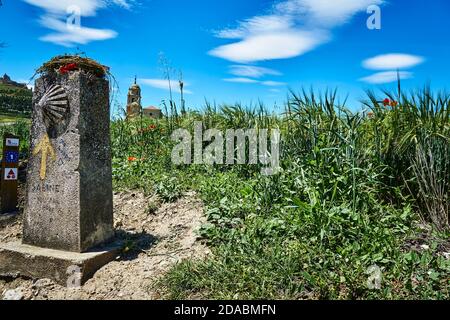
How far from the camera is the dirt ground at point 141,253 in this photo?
341 centimetres

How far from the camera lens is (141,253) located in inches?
156

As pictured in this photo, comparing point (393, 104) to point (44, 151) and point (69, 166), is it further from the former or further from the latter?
point (44, 151)

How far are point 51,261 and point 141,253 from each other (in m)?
0.85

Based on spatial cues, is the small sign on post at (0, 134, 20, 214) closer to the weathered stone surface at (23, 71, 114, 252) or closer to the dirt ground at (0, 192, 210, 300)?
the dirt ground at (0, 192, 210, 300)

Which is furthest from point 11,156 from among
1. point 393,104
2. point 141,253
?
point 393,104

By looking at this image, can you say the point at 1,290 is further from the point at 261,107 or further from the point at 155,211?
the point at 261,107

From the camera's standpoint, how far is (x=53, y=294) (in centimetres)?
347

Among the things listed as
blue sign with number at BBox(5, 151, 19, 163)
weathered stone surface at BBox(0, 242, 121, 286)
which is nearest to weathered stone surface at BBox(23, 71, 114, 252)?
weathered stone surface at BBox(0, 242, 121, 286)

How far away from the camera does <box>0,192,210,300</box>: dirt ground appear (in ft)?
11.2

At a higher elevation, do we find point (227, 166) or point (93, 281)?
point (227, 166)

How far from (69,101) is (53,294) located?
1799 millimetres

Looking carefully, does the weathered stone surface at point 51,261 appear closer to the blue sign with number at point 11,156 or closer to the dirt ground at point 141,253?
the dirt ground at point 141,253

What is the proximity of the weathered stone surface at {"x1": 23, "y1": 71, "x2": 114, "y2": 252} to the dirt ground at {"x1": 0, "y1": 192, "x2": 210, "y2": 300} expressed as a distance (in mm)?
378
